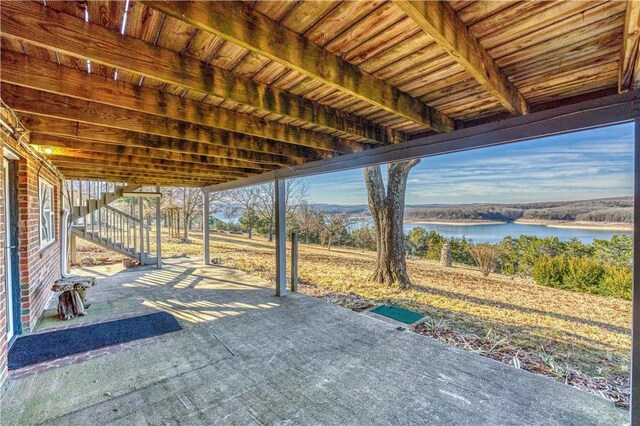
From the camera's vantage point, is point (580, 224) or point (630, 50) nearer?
point (630, 50)

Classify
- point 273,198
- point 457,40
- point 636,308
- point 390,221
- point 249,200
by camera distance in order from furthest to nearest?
point 249,200, point 273,198, point 390,221, point 636,308, point 457,40

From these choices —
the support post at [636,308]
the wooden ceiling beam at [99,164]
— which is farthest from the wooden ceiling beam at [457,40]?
the wooden ceiling beam at [99,164]

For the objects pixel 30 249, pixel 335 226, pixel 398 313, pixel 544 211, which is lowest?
pixel 398 313

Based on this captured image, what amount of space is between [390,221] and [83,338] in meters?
5.83

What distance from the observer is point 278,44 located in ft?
4.82

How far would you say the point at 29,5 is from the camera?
4.25 ft

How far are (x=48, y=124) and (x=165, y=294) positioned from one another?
11.5ft

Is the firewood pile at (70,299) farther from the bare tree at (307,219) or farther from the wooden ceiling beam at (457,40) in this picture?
the bare tree at (307,219)

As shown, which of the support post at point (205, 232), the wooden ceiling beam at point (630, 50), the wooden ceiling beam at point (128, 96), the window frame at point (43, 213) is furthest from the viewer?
the support post at point (205, 232)

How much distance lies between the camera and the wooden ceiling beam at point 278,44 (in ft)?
4.07

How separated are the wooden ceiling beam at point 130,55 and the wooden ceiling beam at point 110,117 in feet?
4.15

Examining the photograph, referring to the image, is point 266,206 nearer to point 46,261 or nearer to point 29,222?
point 46,261

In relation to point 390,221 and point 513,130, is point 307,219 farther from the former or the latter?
point 513,130

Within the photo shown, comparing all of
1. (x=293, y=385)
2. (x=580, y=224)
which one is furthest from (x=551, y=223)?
(x=293, y=385)
